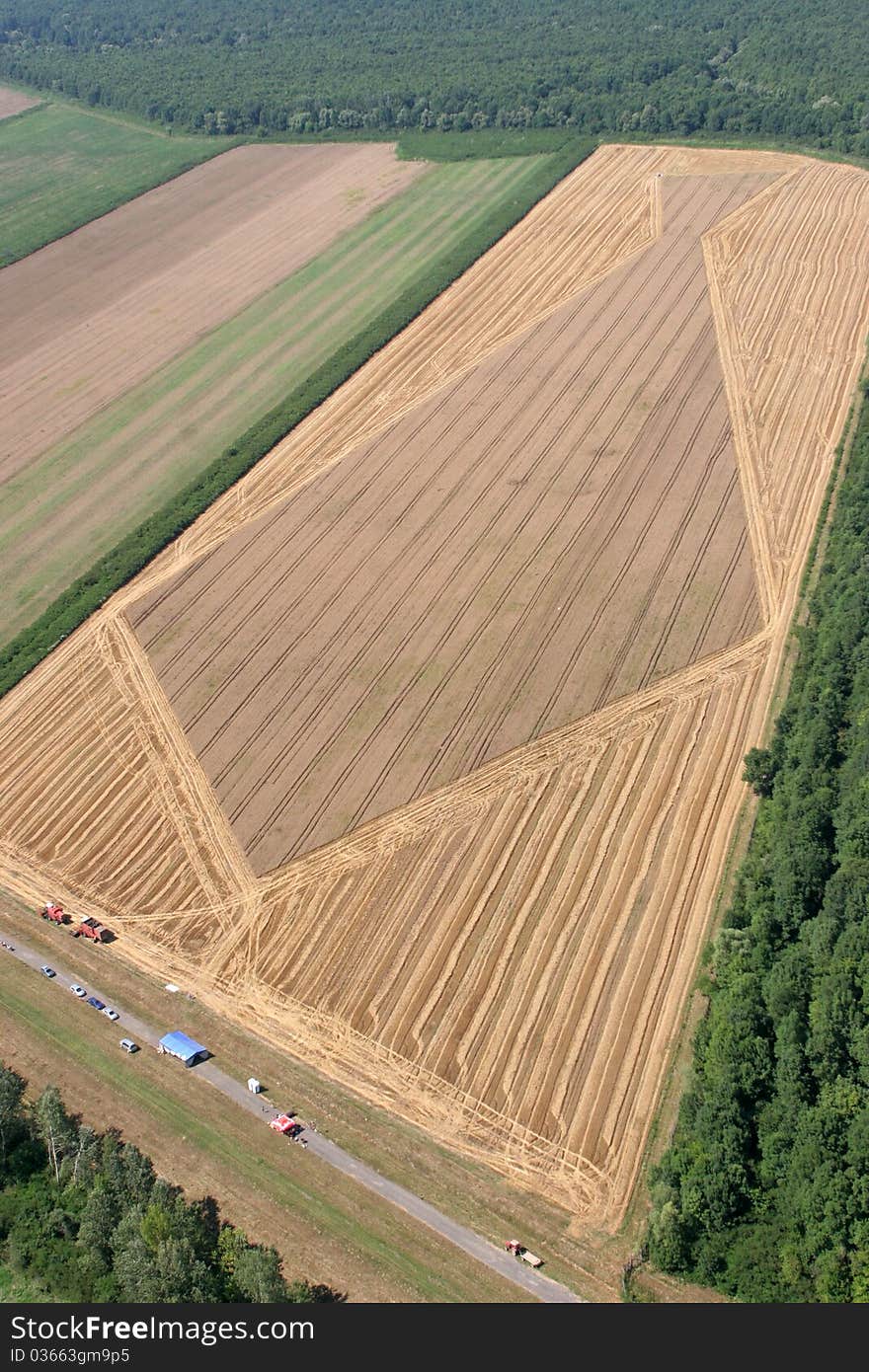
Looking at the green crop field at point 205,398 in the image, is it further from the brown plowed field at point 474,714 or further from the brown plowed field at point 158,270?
the brown plowed field at point 474,714

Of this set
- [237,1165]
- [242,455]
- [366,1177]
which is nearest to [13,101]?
[242,455]

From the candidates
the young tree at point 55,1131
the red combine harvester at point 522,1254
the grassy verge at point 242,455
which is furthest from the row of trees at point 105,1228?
the grassy verge at point 242,455

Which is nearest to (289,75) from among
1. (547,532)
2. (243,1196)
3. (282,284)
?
(282,284)

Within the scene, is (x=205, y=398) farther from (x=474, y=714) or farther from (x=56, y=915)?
(x=56, y=915)

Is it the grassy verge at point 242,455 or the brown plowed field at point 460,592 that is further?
the grassy verge at point 242,455

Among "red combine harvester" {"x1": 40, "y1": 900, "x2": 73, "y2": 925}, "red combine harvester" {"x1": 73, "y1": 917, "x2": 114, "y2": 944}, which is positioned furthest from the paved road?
"red combine harvester" {"x1": 40, "y1": 900, "x2": 73, "y2": 925}

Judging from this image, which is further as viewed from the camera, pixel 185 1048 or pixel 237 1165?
pixel 185 1048
